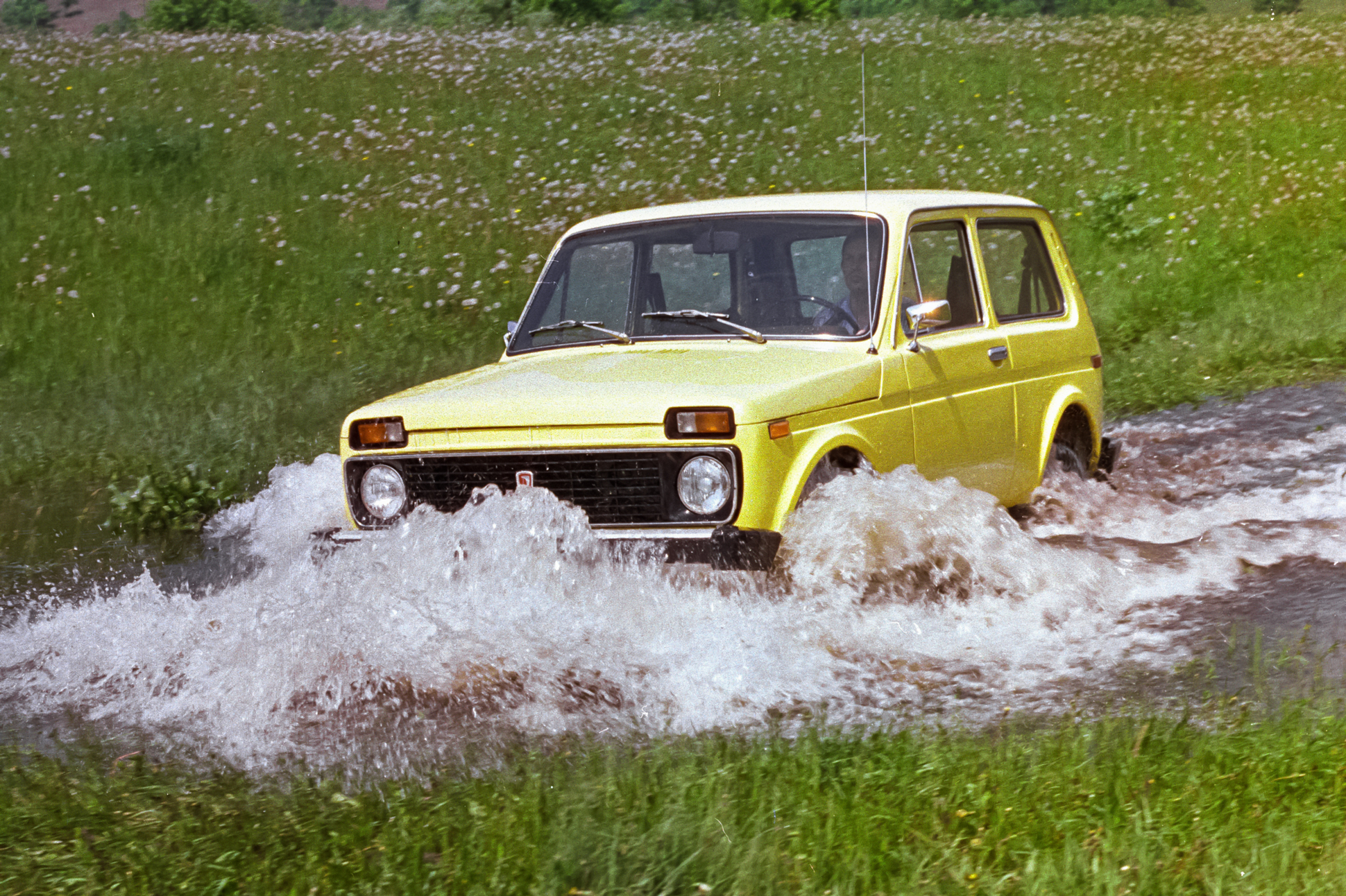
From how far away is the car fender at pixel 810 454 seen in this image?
16.4 ft

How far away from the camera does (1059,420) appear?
281 inches

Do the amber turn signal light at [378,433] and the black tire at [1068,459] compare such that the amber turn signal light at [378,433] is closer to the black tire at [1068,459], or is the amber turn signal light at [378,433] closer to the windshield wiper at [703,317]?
the windshield wiper at [703,317]

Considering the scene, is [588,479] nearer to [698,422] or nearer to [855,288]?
[698,422]

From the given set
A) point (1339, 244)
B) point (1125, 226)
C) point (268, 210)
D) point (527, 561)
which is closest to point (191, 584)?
point (527, 561)

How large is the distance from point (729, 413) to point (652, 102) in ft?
46.3

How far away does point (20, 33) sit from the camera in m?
21.9

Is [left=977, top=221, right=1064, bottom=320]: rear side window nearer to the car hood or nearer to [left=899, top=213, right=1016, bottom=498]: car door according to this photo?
[left=899, top=213, right=1016, bottom=498]: car door

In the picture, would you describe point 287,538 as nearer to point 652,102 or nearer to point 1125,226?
point 1125,226

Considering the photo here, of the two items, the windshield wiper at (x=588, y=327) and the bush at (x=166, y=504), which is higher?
the windshield wiper at (x=588, y=327)

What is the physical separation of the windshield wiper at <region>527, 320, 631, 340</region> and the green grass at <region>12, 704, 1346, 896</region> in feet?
7.52

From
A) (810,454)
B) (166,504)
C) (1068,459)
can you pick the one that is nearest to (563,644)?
(810,454)

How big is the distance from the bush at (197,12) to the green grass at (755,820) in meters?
35.9

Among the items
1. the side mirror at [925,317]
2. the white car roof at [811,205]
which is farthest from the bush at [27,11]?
the side mirror at [925,317]

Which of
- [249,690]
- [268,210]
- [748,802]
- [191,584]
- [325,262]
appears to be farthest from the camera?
[268,210]
